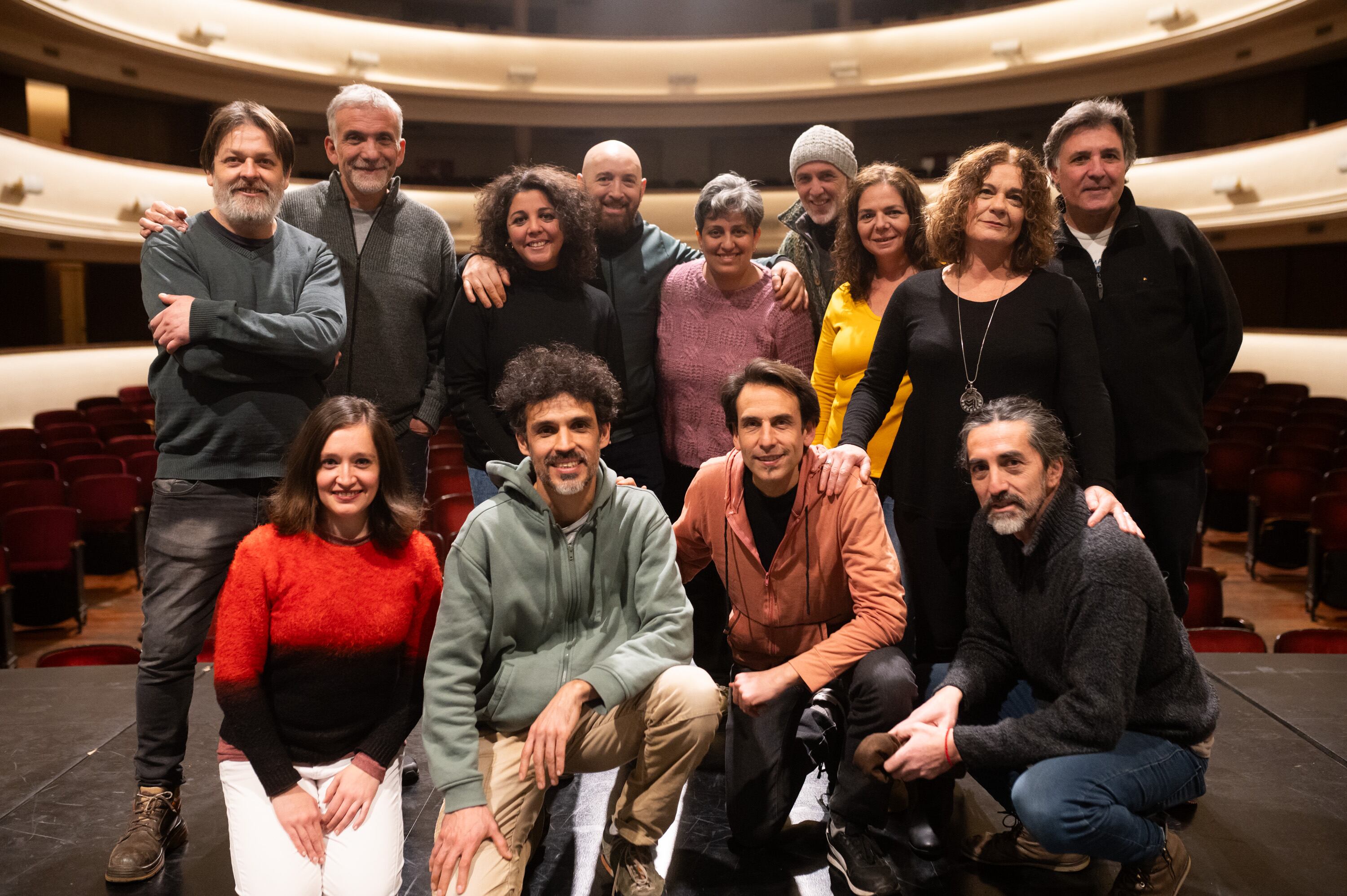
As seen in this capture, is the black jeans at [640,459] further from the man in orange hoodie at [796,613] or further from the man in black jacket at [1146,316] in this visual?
the man in black jacket at [1146,316]

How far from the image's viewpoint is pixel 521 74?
1270 cm

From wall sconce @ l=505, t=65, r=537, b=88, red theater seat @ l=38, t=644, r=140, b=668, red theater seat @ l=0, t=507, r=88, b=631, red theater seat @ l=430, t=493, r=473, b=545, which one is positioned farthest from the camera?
wall sconce @ l=505, t=65, r=537, b=88

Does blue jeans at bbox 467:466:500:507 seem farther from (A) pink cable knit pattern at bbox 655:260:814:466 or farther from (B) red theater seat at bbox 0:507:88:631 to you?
(B) red theater seat at bbox 0:507:88:631

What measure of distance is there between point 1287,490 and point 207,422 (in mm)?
6114

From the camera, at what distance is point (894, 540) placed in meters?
2.44

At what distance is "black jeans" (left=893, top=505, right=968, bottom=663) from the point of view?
2232 mm

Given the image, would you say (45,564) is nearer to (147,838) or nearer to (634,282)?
(147,838)

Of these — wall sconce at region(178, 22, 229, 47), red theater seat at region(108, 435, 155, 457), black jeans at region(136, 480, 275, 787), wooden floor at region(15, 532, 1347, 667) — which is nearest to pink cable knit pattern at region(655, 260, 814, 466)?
black jeans at region(136, 480, 275, 787)

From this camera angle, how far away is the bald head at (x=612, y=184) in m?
2.83

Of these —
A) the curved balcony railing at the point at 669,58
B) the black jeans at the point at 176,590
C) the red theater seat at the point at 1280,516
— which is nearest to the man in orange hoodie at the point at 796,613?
the black jeans at the point at 176,590

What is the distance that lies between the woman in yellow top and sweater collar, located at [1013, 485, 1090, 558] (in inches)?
20.5

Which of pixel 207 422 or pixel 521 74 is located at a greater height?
pixel 521 74

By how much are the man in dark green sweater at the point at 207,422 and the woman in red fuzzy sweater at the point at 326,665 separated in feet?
0.72

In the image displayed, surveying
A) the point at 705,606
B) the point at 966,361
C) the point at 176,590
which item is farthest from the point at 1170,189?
the point at 176,590
